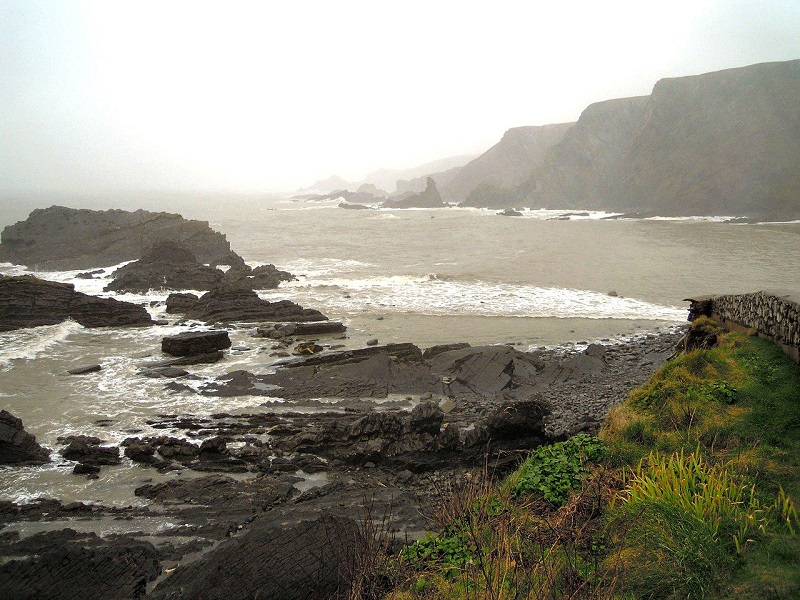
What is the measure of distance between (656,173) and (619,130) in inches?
1034

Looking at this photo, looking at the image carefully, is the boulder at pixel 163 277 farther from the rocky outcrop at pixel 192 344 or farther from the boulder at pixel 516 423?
the boulder at pixel 516 423

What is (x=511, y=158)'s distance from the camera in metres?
141

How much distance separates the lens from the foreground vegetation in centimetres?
405

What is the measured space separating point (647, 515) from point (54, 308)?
23886 mm

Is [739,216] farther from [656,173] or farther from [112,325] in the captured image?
[112,325]

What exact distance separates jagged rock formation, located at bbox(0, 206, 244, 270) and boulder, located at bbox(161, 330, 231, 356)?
1874 cm

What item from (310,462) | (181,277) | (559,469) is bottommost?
(310,462)

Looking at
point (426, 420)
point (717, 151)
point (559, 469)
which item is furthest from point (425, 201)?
point (559, 469)

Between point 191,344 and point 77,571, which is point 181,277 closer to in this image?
point 191,344

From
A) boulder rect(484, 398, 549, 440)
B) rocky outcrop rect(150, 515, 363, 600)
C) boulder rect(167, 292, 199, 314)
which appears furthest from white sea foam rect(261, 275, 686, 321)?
rocky outcrop rect(150, 515, 363, 600)

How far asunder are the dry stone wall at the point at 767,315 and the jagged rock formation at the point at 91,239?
3051 cm

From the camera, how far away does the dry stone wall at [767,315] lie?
8305 millimetres

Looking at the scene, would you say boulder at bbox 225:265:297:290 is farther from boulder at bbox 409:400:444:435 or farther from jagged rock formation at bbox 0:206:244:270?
boulder at bbox 409:400:444:435

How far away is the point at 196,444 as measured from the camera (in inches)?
427
